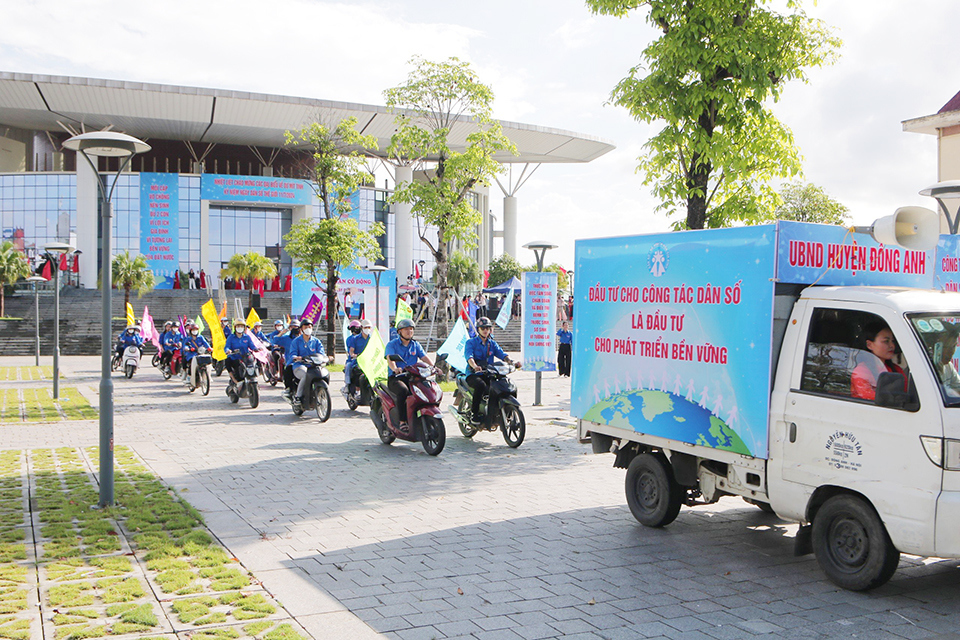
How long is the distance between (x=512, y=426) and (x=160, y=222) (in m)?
48.5

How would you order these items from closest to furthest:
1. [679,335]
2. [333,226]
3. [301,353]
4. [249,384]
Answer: [679,335] < [301,353] < [249,384] < [333,226]

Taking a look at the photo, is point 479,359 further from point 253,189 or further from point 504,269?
point 504,269

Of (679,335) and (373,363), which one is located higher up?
(679,335)

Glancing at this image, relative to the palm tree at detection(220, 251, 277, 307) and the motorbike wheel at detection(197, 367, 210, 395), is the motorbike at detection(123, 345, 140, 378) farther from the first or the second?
the palm tree at detection(220, 251, 277, 307)

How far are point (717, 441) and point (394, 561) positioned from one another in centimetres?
257

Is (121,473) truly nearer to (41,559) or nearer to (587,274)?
(41,559)

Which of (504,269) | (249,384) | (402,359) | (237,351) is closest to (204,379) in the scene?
(237,351)

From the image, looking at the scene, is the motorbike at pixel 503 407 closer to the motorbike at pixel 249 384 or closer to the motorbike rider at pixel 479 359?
the motorbike rider at pixel 479 359

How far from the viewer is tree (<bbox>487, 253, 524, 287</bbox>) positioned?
75688 millimetres

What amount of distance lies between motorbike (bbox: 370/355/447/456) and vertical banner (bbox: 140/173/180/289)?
46.8 meters

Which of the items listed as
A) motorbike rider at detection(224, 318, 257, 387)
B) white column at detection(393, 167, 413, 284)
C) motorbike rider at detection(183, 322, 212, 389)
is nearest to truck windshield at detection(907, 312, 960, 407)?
motorbike rider at detection(224, 318, 257, 387)

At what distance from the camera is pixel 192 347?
65.2 feet

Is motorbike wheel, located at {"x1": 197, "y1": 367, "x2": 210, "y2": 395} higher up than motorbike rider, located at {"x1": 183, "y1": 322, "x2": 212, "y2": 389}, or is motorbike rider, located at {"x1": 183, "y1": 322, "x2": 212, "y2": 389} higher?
motorbike rider, located at {"x1": 183, "y1": 322, "x2": 212, "y2": 389}

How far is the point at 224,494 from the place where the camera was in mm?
8062
